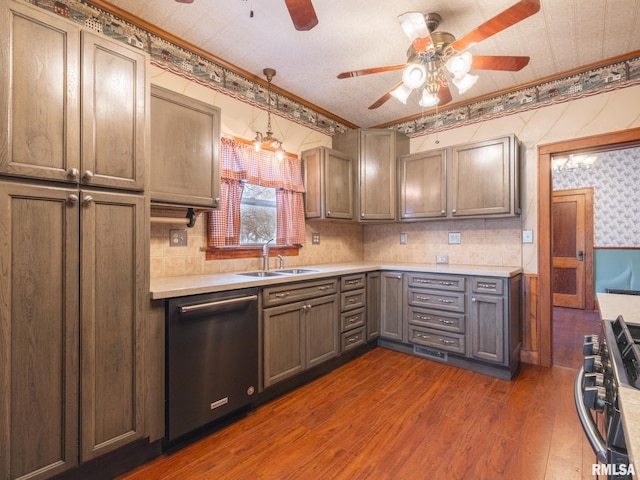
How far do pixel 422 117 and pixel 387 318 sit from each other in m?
2.33

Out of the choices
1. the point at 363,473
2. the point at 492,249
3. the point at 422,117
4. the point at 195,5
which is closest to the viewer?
the point at 363,473

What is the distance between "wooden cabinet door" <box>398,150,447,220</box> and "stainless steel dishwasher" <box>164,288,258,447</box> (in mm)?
2122

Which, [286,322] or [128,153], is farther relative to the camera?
[286,322]

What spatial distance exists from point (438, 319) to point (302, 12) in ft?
8.63

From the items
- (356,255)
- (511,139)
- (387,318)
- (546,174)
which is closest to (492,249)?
(546,174)

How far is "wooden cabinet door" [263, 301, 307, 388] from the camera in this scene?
2.21 m

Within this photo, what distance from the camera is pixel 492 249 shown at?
3.22 m

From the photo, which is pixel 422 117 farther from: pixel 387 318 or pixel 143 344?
pixel 143 344

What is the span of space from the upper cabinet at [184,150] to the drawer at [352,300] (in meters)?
1.40

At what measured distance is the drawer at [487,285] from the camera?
2.64 m

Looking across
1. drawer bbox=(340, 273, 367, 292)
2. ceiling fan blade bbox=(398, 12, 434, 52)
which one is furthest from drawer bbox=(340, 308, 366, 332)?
ceiling fan blade bbox=(398, 12, 434, 52)

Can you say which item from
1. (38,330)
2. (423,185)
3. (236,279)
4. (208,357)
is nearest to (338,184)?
(423,185)

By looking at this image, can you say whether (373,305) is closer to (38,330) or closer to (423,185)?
(423,185)

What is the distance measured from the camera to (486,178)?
297 centimetres
